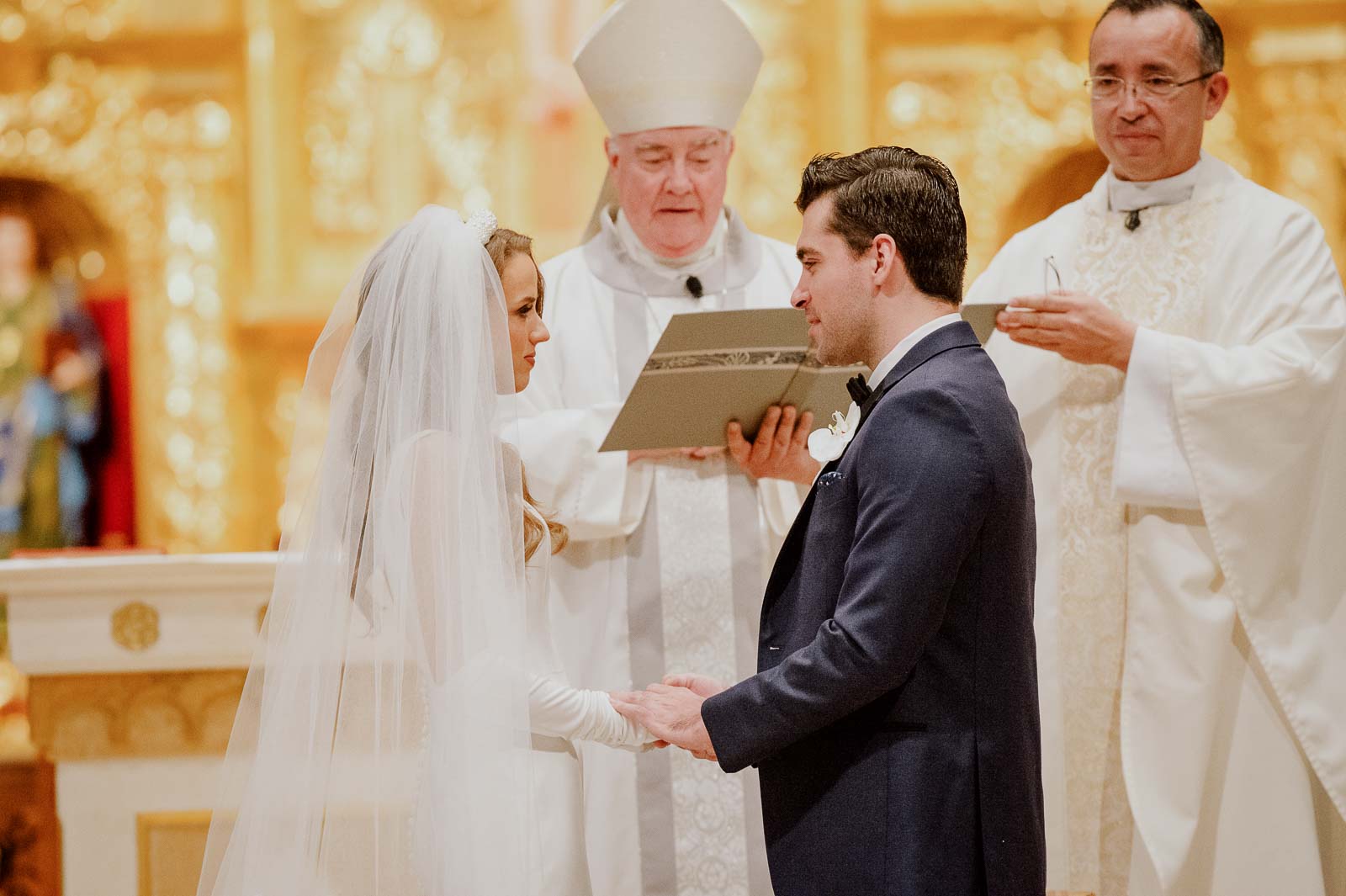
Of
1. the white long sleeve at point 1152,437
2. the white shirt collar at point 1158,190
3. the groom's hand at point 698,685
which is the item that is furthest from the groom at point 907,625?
the white shirt collar at point 1158,190

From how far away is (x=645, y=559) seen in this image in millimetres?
3801

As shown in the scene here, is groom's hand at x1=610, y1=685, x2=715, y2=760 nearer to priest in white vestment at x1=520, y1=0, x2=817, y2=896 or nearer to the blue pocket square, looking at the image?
the blue pocket square

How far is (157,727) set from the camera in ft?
13.2

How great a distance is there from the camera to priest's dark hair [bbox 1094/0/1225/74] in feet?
12.0

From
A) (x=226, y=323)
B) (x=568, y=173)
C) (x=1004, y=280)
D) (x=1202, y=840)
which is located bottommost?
(x=1202, y=840)

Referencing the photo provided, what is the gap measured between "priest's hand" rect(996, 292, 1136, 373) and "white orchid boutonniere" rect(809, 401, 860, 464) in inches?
33.1

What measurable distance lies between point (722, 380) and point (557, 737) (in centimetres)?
83

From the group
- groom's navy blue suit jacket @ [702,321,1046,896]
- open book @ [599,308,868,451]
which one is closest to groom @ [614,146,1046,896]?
groom's navy blue suit jacket @ [702,321,1046,896]

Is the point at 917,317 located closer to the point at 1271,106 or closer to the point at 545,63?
the point at 545,63

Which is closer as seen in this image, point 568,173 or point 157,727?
point 157,727

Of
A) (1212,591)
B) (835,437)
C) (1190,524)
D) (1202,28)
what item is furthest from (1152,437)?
(835,437)

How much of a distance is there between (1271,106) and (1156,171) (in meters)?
3.16

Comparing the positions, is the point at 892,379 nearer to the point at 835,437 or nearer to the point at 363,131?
the point at 835,437

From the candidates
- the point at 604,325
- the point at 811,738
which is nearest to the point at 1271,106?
the point at 604,325
